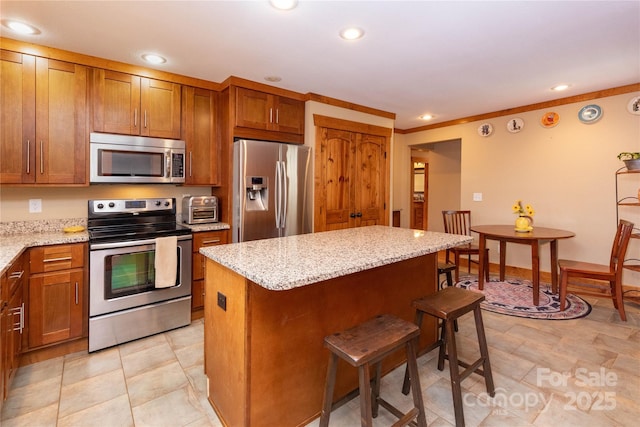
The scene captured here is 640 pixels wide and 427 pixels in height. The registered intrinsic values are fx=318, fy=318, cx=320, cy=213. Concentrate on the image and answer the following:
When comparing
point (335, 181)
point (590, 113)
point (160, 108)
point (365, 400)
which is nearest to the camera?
point (365, 400)

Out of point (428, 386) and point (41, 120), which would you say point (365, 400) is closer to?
point (428, 386)

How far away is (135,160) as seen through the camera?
9.56 feet

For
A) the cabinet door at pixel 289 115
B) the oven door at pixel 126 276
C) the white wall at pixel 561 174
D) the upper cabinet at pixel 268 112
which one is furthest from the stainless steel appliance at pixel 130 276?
the white wall at pixel 561 174

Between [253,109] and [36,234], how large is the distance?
7.19 feet

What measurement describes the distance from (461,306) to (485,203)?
3605mm

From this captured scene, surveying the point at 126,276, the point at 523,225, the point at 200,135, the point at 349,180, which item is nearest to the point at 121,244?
the point at 126,276

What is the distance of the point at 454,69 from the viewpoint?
9.80ft

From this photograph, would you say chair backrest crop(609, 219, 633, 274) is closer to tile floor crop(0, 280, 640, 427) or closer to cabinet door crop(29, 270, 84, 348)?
tile floor crop(0, 280, 640, 427)

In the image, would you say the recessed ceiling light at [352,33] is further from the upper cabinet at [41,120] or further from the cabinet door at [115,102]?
the upper cabinet at [41,120]

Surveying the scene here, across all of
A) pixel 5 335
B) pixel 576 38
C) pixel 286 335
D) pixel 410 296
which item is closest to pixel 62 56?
pixel 5 335

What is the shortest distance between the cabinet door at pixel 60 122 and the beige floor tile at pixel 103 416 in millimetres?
1789

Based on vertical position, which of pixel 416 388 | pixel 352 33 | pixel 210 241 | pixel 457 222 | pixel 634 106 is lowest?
pixel 416 388

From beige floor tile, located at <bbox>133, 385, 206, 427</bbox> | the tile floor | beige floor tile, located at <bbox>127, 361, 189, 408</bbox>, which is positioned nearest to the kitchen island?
beige floor tile, located at <bbox>133, 385, 206, 427</bbox>

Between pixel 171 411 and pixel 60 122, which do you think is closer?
pixel 171 411
